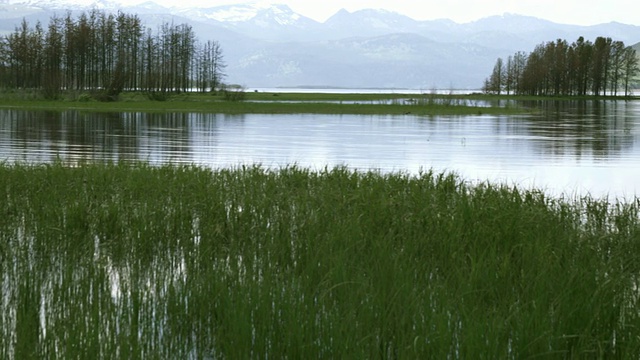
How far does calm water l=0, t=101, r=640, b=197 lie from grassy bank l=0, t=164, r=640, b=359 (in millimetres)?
5000

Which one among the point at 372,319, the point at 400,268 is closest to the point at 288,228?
the point at 400,268

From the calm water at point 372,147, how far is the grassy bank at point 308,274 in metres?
5.00

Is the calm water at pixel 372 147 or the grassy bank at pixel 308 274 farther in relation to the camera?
the calm water at pixel 372 147

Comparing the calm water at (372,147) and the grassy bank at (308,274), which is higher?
the calm water at (372,147)

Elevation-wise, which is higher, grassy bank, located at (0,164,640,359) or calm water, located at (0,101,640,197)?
calm water, located at (0,101,640,197)

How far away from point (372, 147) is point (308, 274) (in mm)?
25669

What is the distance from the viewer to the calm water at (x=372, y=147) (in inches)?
977

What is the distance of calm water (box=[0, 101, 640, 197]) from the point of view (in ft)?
81.4

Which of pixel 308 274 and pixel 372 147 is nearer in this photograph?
pixel 308 274

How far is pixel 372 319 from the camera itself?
23.8 feet

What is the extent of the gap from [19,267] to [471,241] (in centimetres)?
556

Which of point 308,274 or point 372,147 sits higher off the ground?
point 372,147

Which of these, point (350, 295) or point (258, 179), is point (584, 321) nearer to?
point (350, 295)

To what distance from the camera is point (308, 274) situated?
341 inches
